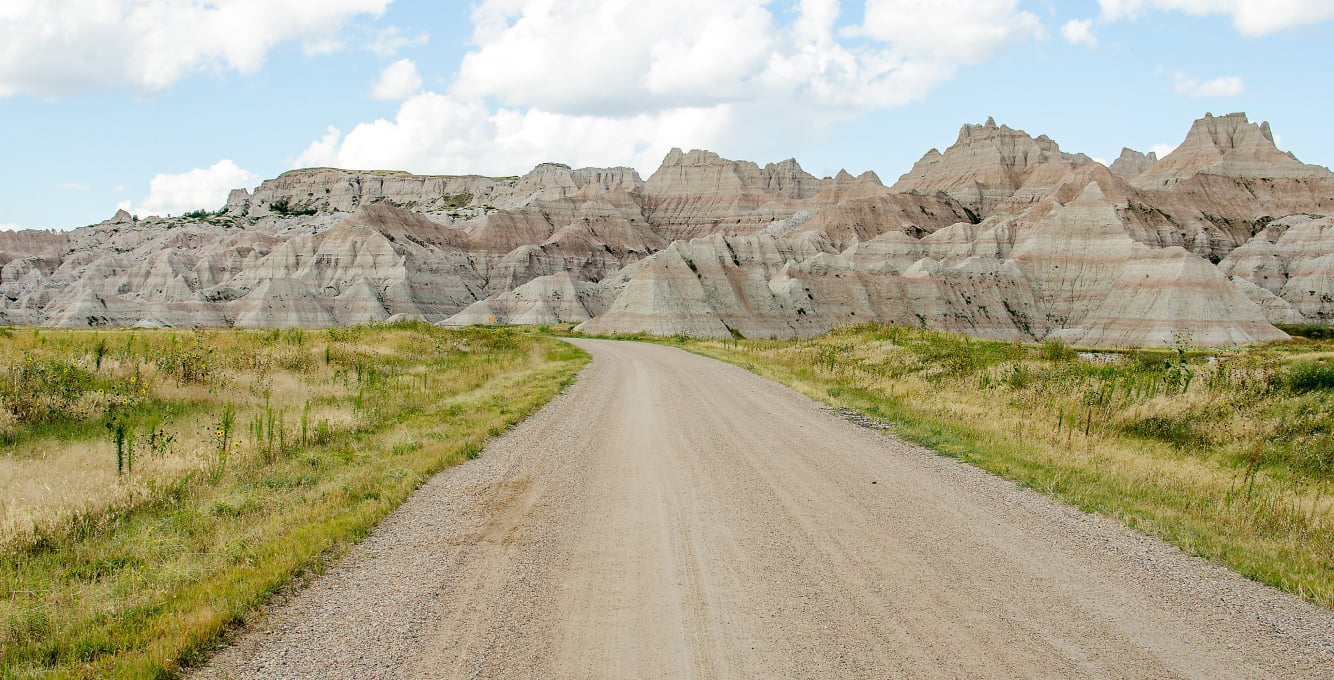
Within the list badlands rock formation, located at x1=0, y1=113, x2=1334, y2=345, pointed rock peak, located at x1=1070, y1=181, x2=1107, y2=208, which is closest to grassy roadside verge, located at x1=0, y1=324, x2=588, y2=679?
badlands rock formation, located at x1=0, y1=113, x2=1334, y2=345

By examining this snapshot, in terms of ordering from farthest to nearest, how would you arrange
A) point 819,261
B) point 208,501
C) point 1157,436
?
1. point 819,261
2. point 1157,436
3. point 208,501

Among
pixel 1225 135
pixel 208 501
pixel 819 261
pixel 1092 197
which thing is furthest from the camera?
pixel 1225 135

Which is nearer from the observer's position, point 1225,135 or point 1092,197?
point 1092,197

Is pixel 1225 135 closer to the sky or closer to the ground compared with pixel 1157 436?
closer to the sky

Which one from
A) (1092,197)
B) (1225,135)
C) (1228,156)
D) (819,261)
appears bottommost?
(819,261)

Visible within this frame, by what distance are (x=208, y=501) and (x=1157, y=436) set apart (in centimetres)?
1560

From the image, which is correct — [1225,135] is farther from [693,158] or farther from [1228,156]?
[693,158]

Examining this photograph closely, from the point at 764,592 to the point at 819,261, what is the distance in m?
94.3

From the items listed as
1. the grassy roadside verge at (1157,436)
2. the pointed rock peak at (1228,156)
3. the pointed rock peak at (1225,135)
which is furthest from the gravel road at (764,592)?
the pointed rock peak at (1225,135)

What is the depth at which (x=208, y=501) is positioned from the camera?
8805 mm

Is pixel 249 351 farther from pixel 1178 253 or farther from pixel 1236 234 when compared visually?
pixel 1236 234

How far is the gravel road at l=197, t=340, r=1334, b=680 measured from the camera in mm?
4857

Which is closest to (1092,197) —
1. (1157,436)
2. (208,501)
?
(1157,436)

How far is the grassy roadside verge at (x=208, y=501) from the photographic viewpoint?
17.1ft
